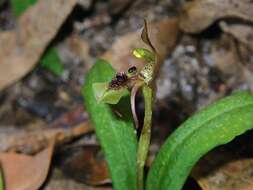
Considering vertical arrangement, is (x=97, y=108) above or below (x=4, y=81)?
above

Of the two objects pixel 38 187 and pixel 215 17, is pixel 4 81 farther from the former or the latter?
pixel 215 17

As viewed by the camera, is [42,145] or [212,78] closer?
[42,145]

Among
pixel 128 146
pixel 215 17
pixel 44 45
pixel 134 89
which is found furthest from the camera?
pixel 44 45

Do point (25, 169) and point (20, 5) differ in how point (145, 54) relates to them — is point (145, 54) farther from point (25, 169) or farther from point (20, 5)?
point (20, 5)

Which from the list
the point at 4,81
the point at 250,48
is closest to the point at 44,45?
the point at 4,81

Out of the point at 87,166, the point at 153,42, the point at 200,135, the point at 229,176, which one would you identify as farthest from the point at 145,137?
the point at 153,42

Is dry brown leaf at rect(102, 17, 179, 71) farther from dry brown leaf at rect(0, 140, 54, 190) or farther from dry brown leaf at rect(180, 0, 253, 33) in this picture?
dry brown leaf at rect(0, 140, 54, 190)

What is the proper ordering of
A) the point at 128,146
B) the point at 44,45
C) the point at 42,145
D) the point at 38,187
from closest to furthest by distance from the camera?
the point at 128,146, the point at 38,187, the point at 42,145, the point at 44,45
